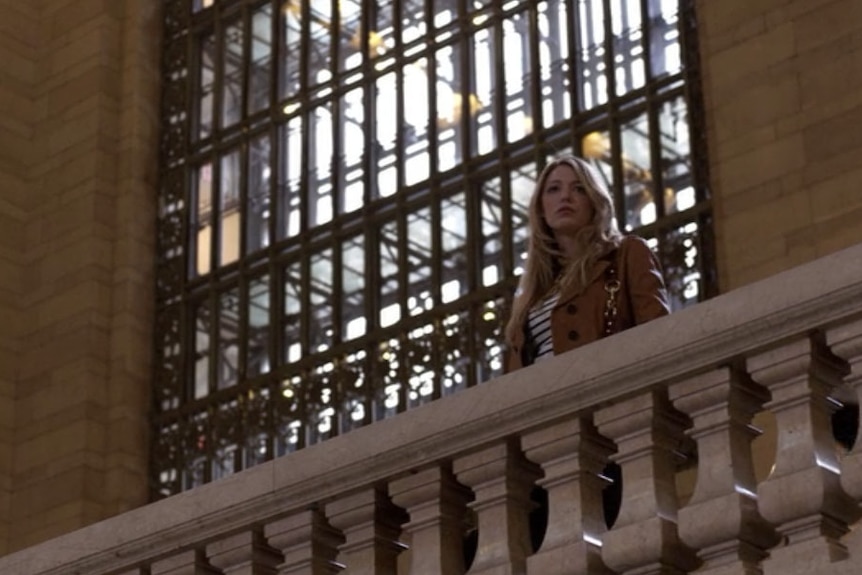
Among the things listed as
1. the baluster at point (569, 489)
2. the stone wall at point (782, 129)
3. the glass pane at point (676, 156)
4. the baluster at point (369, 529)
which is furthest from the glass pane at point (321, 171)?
the baluster at point (569, 489)

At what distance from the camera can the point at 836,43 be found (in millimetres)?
12234

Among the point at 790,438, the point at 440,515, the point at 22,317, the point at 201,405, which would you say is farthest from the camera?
the point at 22,317

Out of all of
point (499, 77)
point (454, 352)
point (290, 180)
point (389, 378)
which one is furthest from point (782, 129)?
point (290, 180)

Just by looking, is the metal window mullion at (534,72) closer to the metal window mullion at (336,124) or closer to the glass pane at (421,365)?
the glass pane at (421,365)

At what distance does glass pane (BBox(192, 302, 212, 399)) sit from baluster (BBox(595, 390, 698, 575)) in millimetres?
10842

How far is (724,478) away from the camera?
4336mm

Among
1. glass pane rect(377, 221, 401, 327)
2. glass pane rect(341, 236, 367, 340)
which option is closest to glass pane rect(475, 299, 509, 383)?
glass pane rect(377, 221, 401, 327)

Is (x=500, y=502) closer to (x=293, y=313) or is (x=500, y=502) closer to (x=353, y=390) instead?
(x=353, y=390)

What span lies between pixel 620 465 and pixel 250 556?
109cm

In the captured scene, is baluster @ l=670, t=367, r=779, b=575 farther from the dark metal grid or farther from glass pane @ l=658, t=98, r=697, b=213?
glass pane @ l=658, t=98, r=697, b=213

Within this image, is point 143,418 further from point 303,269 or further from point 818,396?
point 818,396

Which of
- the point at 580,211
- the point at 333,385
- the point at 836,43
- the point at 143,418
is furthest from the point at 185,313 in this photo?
the point at 580,211

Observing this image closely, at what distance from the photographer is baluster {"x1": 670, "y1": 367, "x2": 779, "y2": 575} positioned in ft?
13.9

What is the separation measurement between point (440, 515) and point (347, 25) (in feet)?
35.7
